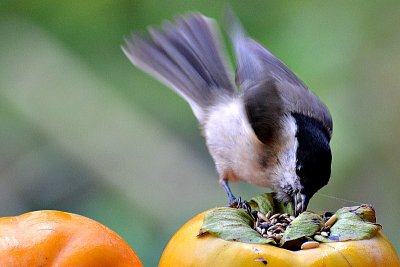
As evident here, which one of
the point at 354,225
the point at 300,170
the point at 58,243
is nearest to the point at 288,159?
the point at 300,170

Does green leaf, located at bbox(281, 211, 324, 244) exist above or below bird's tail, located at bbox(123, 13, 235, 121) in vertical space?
below

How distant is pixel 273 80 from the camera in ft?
6.27

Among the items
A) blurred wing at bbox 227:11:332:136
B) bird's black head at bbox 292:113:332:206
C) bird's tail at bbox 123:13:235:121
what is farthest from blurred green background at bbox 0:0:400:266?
bird's black head at bbox 292:113:332:206

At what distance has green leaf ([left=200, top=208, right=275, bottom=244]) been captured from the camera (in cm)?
125

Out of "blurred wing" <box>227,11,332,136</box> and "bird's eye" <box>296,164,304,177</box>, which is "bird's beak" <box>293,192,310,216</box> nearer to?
"bird's eye" <box>296,164,304,177</box>

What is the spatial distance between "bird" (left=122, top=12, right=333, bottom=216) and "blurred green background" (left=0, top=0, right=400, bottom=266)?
0.33 metres

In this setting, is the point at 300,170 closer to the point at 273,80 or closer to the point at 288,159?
the point at 288,159

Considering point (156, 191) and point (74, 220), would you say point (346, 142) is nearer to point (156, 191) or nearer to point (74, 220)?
point (156, 191)

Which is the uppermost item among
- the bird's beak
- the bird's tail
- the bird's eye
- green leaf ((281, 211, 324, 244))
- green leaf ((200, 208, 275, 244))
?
the bird's tail

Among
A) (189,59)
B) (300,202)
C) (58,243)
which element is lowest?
(300,202)

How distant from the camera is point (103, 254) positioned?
4.15ft

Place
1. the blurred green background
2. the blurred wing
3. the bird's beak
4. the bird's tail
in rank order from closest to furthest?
the bird's beak < the blurred wing < the bird's tail < the blurred green background

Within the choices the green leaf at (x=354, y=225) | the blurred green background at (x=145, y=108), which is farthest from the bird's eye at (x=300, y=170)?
the blurred green background at (x=145, y=108)

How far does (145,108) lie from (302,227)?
145 cm
